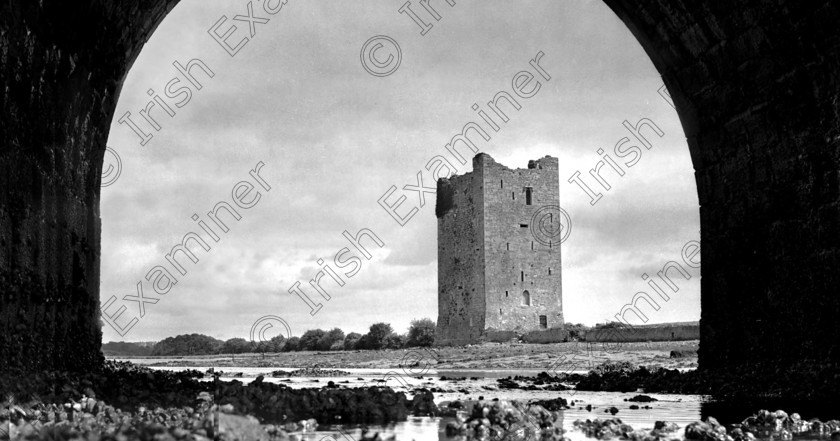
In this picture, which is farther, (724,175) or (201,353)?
(201,353)

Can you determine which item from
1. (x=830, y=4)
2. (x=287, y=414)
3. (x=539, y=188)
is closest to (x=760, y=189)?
(x=830, y=4)

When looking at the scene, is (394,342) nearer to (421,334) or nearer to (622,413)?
(421,334)

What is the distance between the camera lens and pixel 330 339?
60062 millimetres

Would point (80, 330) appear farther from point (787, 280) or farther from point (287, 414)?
point (787, 280)

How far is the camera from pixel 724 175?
38.0 ft

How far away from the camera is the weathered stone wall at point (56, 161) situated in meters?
7.59

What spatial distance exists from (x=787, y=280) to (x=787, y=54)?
8.28ft

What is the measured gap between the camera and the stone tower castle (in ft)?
162

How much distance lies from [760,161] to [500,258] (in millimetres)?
39121

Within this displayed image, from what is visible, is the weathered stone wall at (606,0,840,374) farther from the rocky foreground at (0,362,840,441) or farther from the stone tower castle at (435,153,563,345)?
the stone tower castle at (435,153,563,345)

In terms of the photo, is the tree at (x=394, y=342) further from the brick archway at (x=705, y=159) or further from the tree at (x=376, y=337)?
the brick archway at (x=705, y=159)

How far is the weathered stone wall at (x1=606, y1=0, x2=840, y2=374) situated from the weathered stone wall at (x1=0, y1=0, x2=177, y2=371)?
6.76 meters

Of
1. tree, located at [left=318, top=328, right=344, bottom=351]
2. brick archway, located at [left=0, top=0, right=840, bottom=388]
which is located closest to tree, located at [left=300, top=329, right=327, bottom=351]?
tree, located at [left=318, top=328, right=344, bottom=351]

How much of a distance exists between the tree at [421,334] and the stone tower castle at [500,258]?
7.98 feet
